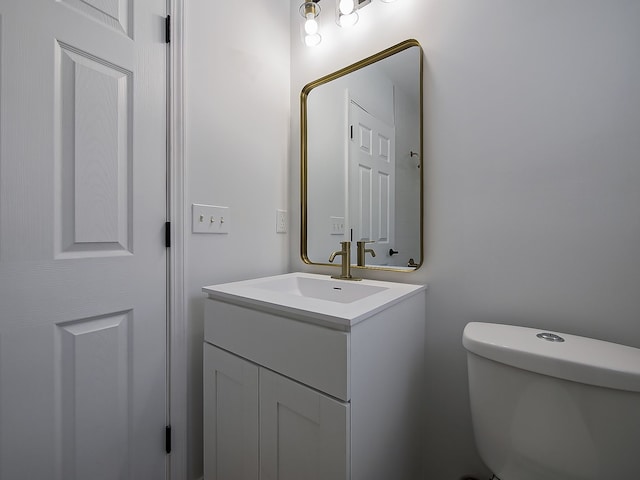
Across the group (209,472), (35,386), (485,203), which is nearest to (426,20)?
(485,203)

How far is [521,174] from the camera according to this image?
900mm

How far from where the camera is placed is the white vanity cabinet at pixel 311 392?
707mm

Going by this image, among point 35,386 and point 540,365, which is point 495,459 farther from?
point 35,386

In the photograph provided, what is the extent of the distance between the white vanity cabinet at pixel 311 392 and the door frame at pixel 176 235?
0.41 ft

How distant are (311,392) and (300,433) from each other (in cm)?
13

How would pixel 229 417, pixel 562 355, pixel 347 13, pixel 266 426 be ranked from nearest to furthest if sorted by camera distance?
pixel 562 355
pixel 266 426
pixel 229 417
pixel 347 13

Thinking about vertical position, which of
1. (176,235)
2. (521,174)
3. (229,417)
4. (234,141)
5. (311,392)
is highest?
(234,141)

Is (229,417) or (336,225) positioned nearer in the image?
(229,417)

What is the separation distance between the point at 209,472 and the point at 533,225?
1.38 meters

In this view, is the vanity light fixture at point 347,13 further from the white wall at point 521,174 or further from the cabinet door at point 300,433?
the cabinet door at point 300,433

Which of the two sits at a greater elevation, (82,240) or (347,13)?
(347,13)

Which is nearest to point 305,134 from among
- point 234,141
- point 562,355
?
point 234,141

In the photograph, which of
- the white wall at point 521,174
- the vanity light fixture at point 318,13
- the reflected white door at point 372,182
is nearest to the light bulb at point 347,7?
the vanity light fixture at point 318,13

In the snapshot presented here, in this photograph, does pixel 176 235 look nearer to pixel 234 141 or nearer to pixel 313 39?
pixel 234 141
